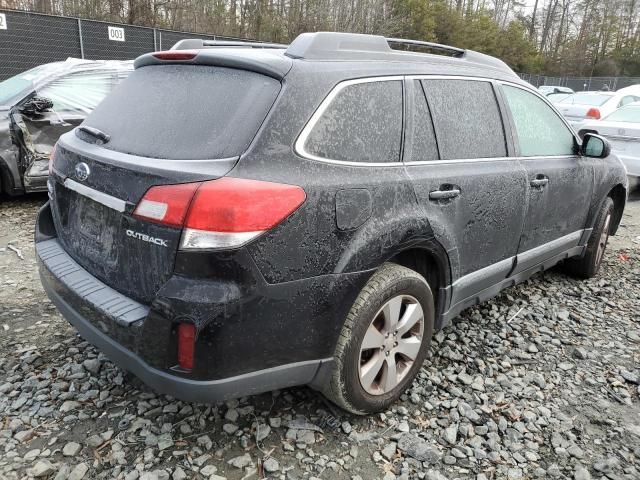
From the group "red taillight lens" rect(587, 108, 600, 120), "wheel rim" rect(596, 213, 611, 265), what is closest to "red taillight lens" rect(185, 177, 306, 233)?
"wheel rim" rect(596, 213, 611, 265)

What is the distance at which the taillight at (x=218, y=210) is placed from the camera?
1.83m

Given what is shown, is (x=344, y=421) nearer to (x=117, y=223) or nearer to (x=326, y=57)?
(x=117, y=223)

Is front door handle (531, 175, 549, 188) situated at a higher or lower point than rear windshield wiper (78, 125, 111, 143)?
lower

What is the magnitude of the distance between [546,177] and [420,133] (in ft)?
4.22

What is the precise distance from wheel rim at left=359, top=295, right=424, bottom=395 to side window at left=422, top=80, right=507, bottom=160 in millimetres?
829

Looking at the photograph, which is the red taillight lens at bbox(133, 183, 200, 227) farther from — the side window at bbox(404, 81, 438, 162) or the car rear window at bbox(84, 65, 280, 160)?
the side window at bbox(404, 81, 438, 162)

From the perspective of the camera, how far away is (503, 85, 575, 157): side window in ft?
11.0

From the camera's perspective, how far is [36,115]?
5621 mm

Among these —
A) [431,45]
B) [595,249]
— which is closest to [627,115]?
[595,249]

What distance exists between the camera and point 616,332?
3627 mm

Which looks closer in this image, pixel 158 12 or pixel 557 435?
pixel 557 435

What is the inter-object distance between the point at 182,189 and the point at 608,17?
6293cm

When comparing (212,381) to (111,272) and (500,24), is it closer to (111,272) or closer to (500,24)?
(111,272)

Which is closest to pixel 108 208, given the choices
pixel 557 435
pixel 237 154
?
pixel 237 154
